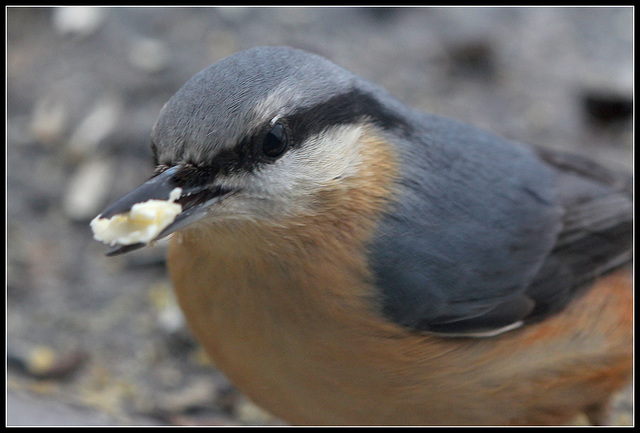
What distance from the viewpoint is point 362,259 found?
2.18 m

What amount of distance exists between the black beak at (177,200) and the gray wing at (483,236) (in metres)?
0.57

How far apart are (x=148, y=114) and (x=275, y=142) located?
2446 mm

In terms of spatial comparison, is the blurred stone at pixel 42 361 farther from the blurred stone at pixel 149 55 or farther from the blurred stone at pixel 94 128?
the blurred stone at pixel 149 55

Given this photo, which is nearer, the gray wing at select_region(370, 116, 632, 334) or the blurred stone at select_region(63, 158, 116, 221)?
the gray wing at select_region(370, 116, 632, 334)

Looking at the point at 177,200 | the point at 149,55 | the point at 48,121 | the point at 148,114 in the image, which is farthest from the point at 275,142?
the point at 149,55

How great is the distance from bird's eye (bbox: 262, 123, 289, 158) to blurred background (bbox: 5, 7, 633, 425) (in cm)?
127

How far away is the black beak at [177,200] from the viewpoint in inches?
70.8

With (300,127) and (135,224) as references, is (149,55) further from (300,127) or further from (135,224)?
(135,224)

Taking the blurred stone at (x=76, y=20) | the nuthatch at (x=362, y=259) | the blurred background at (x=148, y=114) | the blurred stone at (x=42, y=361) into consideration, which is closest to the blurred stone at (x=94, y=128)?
the blurred background at (x=148, y=114)

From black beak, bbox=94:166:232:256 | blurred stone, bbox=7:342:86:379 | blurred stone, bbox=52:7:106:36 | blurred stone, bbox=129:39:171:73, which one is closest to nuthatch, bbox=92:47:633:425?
black beak, bbox=94:166:232:256

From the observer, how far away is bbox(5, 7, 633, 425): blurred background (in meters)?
3.15

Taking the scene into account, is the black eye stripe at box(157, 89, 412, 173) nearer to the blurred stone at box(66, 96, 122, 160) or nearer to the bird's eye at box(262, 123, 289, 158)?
the bird's eye at box(262, 123, 289, 158)

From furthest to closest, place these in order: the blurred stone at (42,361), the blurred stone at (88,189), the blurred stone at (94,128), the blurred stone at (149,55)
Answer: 1. the blurred stone at (149,55)
2. the blurred stone at (94,128)
3. the blurred stone at (88,189)
4. the blurred stone at (42,361)

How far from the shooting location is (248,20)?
483 cm
